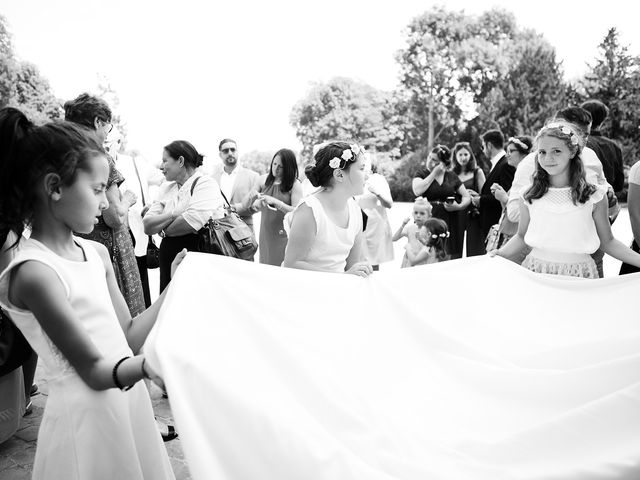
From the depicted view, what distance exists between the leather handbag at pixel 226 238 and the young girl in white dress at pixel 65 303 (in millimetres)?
2631

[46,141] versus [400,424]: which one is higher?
[46,141]

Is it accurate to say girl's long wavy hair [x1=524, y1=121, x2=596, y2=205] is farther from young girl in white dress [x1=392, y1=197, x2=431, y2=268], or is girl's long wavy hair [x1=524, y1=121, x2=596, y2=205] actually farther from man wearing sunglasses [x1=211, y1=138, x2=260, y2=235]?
man wearing sunglasses [x1=211, y1=138, x2=260, y2=235]

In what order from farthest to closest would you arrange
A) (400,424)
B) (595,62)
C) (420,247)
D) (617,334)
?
(595,62) → (420,247) → (617,334) → (400,424)

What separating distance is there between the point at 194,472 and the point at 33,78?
4499cm

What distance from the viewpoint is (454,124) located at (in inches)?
1877

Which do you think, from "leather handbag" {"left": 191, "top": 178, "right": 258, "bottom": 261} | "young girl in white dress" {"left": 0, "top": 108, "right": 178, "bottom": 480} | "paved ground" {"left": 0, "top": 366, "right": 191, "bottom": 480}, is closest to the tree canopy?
"leather handbag" {"left": 191, "top": 178, "right": 258, "bottom": 261}

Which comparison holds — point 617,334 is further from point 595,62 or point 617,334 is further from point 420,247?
point 595,62

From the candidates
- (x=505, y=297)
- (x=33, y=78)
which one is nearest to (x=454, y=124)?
(x=33, y=78)

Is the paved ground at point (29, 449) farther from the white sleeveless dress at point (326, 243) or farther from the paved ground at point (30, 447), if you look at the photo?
the white sleeveless dress at point (326, 243)

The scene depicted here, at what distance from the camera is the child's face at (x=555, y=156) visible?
3.82 m

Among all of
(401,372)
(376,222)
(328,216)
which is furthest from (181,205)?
(376,222)

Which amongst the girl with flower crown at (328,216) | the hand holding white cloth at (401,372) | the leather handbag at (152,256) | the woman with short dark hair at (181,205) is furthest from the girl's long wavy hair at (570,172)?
the leather handbag at (152,256)

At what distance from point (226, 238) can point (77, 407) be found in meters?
2.94

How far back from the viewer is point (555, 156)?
383 centimetres
